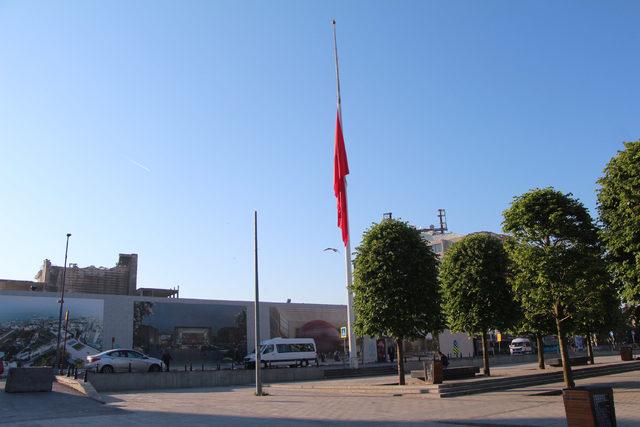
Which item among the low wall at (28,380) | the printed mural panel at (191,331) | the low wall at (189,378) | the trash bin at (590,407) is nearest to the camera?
the trash bin at (590,407)

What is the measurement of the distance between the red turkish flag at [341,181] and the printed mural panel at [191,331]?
827 inches

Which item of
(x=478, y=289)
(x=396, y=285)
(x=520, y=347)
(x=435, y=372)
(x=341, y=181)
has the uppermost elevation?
(x=341, y=181)

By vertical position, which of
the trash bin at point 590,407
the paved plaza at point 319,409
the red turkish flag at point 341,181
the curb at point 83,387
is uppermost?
the red turkish flag at point 341,181

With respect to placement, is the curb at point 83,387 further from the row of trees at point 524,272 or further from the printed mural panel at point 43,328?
the printed mural panel at point 43,328

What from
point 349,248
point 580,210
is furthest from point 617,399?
point 349,248

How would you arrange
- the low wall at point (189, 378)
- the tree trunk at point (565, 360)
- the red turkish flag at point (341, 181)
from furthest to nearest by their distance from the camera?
1. the red turkish flag at point (341, 181)
2. the low wall at point (189, 378)
3. the tree trunk at point (565, 360)

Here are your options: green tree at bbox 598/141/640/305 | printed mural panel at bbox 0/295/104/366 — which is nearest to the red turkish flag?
green tree at bbox 598/141/640/305

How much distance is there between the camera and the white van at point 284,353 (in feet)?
136

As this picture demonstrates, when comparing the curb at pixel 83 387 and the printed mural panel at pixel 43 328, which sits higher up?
the printed mural panel at pixel 43 328

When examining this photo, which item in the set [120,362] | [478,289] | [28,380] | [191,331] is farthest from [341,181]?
[191,331]

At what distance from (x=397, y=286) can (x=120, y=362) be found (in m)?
18.2

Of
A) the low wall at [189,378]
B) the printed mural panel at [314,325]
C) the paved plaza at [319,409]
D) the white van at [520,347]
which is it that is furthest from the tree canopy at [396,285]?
the white van at [520,347]

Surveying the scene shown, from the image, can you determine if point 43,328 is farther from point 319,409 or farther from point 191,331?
point 319,409

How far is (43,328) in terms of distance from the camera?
43.8m
